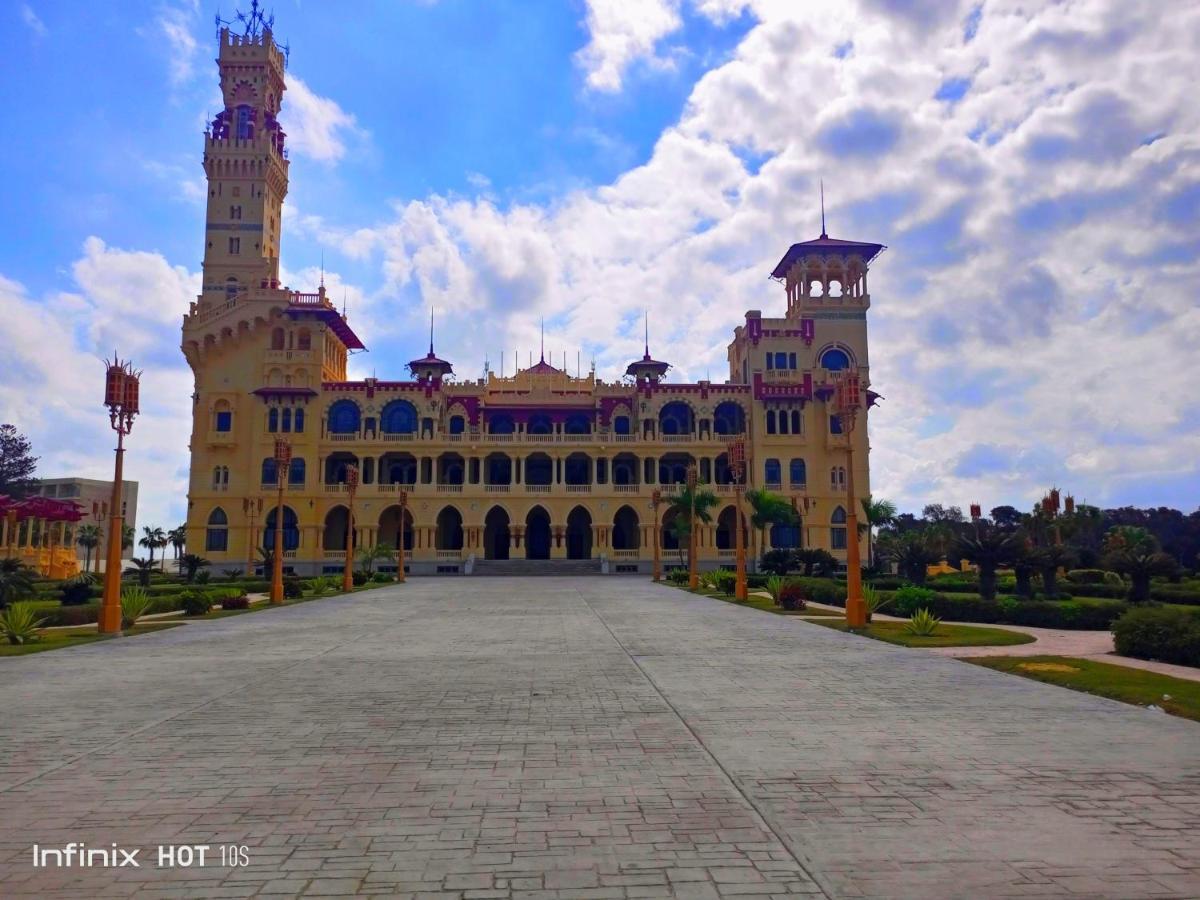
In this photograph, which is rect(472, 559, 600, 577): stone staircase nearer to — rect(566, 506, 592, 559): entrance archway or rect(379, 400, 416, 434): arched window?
rect(566, 506, 592, 559): entrance archway

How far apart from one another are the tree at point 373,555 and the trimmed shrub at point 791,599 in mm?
29286

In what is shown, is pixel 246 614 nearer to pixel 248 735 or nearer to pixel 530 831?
pixel 248 735

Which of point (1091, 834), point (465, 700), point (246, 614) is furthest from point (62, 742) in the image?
point (246, 614)

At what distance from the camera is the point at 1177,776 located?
6.86 m

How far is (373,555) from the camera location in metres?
53.6

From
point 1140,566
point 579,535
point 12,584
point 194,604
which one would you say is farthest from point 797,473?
point 12,584

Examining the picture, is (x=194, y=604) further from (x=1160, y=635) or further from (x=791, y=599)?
(x=1160, y=635)

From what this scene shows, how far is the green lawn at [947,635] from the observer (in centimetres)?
1706

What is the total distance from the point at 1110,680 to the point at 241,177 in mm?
69077

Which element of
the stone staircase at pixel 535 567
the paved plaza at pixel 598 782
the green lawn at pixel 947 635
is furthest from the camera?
the stone staircase at pixel 535 567

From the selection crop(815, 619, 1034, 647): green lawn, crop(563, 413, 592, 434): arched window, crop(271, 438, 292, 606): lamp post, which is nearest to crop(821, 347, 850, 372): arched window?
crop(563, 413, 592, 434): arched window

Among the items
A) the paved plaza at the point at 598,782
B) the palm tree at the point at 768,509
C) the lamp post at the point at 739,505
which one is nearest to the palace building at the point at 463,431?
Result: the palm tree at the point at 768,509

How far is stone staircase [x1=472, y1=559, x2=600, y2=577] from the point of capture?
193 feet

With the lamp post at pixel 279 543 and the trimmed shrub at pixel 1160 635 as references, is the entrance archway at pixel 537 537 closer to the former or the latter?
the lamp post at pixel 279 543
